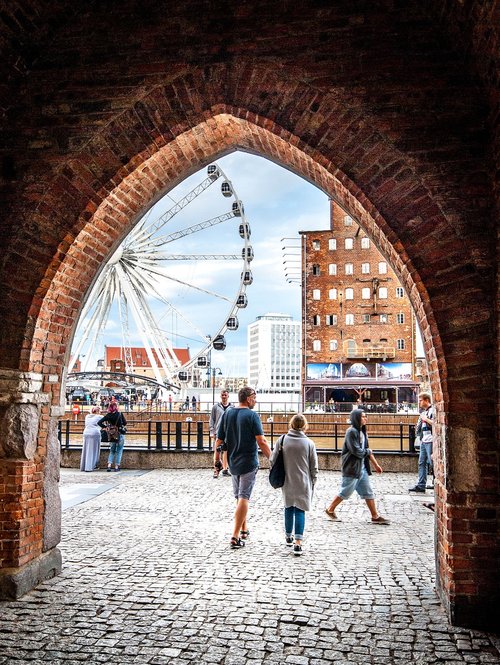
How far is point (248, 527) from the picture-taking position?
7836mm

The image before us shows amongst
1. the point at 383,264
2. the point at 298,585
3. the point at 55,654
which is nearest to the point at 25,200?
the point at 55,654

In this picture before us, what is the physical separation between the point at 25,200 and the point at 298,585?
4.07 m

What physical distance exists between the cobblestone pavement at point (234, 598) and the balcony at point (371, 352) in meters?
37.2

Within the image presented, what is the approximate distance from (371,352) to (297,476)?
39519 mm

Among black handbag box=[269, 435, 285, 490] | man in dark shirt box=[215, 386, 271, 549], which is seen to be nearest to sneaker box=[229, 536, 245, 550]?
man in dark shirt box=[215, 386, 271, 549]

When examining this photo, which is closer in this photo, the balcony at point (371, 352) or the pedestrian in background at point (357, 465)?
the pedestrian in background at point (357, 465)

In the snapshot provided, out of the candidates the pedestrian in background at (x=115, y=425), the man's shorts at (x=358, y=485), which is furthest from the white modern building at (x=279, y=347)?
the man's shorts at (x=358, y=485)

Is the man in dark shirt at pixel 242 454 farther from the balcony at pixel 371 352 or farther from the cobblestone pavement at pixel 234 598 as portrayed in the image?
the balcony at pixel 371 352

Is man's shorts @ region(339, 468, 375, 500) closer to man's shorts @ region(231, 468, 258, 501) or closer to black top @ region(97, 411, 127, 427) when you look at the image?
man's shorts @ region(231, 468, 258, 501)

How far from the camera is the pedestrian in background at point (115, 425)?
1284cm

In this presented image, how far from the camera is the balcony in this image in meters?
45.2

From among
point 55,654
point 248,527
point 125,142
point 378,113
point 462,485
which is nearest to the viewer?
point 55,654

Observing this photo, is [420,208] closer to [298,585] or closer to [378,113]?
[378,113]

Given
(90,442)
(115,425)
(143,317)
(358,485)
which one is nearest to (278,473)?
(358,485)
